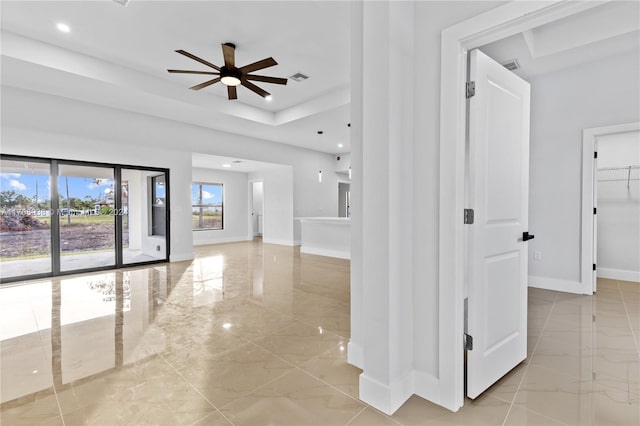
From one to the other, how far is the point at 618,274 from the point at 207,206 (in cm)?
988

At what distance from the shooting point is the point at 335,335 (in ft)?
9.09

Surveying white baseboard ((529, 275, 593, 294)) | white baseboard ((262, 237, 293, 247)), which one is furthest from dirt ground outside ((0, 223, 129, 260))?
white baseboard ((529, 275, 593, 294))

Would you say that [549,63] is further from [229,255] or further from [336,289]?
[229,255]

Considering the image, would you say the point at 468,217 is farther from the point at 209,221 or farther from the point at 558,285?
the point at 209,221

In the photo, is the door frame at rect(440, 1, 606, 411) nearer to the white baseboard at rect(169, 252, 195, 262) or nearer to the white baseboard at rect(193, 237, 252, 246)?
the white baseboard at rect(169, 252, 195, 262)

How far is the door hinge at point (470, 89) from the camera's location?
177cm

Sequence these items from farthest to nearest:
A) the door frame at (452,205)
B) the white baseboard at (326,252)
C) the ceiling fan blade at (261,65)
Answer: the white baseboard at (326,252) < the ceiling fan blade at (261,65) < the door frame at (452,205)

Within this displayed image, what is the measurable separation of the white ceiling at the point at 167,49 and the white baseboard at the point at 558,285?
408 cm

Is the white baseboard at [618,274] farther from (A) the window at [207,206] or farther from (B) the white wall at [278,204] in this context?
(A) the window at [207,206]

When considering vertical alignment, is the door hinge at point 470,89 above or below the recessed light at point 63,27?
below

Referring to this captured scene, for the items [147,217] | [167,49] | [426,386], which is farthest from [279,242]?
[426,386]

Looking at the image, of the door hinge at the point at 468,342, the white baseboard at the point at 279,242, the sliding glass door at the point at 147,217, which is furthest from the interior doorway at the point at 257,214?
the door hinge at the point at 468,342

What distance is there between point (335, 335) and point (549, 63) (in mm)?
4323

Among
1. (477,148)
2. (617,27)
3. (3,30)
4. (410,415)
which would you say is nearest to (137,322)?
(410,415)
